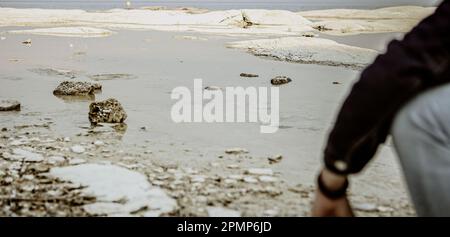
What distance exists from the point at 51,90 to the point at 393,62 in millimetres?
5395

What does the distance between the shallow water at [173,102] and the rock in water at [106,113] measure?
0.11 m

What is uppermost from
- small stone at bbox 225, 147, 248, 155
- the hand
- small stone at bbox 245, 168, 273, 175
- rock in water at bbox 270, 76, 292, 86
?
the hand

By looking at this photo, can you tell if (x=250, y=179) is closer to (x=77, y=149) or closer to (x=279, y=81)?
(x=77, y=149)

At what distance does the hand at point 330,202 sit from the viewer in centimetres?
108

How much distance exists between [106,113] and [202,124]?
89cm

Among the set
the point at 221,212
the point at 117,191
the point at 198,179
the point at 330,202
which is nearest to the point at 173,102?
the point at 198,179

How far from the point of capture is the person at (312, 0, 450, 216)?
0.88 metres

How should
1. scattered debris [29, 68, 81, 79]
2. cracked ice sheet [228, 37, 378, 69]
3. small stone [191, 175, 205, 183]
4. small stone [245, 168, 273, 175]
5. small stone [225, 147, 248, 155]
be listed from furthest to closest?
cracked ice sheet [228, 37, 378, 69] → scattered debris [29, 68, 81, 79] → small stone [225, 147, 248, 155] → small stone [245, 168, 273, 175] → small stone [191, 175, 205, 183]

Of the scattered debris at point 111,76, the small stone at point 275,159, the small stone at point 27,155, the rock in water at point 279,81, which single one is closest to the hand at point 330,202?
the small stone at point 275,159

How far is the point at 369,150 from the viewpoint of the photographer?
40.4 inches

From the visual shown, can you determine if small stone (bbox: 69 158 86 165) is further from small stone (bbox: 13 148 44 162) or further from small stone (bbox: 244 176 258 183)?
small stone (bbox: 244 176 258 183)

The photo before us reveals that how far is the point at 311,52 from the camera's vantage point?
11.0 metres

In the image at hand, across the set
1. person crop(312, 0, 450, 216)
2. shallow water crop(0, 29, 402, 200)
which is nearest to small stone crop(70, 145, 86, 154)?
shallow water crop(0, 29, 402, 200)
